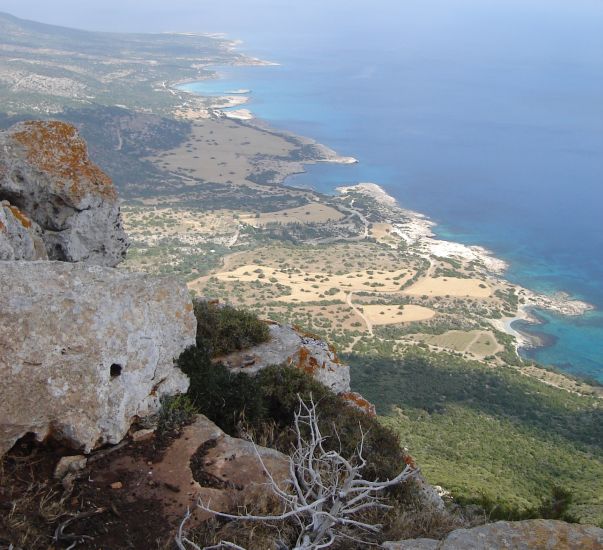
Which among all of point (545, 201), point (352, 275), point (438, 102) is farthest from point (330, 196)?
point (438, 102)

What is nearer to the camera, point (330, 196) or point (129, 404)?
point (129, 404)

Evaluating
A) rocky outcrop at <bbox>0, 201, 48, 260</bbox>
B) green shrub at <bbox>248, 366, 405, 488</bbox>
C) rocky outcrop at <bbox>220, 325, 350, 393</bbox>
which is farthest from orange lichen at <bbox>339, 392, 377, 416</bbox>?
rocky outcrop at <bbox>0, 201, 48, 260</bbox>

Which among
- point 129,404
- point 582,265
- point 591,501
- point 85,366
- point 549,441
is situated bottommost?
point 582,265

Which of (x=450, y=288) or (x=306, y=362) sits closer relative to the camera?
(x=306, y=362)

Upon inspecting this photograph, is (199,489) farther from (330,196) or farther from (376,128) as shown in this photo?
(376,128)

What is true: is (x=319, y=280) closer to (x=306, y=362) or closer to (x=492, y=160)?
(x=306, y=362)

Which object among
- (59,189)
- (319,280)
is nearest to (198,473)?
(59,189)
